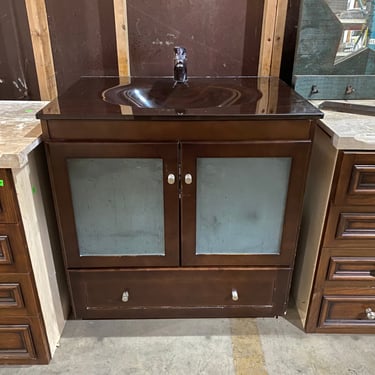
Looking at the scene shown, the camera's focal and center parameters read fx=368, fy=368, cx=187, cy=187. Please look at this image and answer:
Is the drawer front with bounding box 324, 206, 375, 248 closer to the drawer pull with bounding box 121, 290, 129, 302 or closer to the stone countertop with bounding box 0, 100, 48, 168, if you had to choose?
the drawer pull with bounding box 121, 290, 129, 302

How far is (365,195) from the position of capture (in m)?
1.23

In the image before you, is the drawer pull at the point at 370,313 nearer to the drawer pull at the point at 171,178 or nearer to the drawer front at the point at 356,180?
the drawer front at the point at 356,180

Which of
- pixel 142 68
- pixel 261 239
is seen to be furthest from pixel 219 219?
pixel 142 68

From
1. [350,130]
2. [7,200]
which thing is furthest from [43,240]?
[350,130]

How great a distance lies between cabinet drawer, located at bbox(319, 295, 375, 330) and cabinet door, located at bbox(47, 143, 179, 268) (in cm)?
64

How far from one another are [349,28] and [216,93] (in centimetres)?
60

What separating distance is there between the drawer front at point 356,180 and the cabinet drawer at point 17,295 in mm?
1089

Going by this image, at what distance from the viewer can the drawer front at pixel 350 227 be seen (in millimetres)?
1271

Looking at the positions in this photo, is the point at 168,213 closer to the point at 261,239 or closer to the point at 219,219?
the point at 219,219

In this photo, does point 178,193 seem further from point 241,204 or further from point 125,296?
point 125,296

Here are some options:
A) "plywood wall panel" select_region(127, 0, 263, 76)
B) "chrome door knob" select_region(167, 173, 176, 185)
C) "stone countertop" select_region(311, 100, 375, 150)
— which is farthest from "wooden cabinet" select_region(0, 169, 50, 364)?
"stone countertop" select_region(311, 100, 375, 150)

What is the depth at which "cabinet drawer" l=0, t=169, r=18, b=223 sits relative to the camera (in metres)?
1.09

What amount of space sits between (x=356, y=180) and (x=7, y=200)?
1106mm

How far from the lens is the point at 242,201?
4.30 feet
